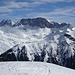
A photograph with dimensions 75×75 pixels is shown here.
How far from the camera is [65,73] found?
38531mm

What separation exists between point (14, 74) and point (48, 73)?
5.19 meters

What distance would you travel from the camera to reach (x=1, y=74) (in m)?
34.9

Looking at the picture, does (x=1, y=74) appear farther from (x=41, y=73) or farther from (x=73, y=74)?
(x=73, y=74)

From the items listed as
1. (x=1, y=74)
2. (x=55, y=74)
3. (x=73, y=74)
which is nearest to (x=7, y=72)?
(x=1, y=74)

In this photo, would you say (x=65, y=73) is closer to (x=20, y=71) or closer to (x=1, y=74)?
(x=20, y=71)

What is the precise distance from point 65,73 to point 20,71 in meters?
7.24

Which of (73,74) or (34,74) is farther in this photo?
(73,74)

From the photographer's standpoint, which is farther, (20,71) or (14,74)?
(20,71)

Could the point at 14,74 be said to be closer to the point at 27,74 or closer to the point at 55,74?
the point at 27,74

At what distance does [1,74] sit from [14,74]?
1.88m

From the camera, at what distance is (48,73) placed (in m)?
36.3

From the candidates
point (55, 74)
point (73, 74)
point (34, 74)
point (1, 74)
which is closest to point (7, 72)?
point (1, 74)

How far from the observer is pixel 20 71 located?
37.1m

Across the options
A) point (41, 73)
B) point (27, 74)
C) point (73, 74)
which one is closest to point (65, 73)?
point (73, 74)
